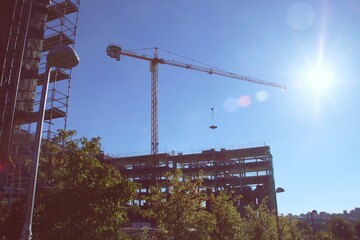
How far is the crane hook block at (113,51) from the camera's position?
10128 centimetres

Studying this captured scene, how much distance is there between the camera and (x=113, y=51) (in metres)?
103

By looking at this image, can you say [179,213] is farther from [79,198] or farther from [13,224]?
[13,224]

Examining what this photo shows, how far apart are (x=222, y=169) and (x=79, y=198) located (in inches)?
3493

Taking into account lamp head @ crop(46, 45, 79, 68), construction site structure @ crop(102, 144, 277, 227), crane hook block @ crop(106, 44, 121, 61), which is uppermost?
crane hook block @ crop(106, 44, 121, 61)

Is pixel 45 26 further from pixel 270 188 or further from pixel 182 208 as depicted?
pixel 270 188

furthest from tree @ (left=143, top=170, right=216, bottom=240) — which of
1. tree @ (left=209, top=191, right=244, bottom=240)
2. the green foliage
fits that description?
the green foliage

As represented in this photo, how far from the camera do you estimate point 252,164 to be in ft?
313

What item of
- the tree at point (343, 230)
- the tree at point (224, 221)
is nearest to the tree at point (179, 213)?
the tree at point (224, 221)

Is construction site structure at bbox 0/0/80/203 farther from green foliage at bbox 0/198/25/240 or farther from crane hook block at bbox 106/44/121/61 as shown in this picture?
crane hook block at bbox 106/44/121/61

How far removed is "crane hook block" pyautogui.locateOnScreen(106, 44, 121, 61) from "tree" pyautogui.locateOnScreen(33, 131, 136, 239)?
9098cm

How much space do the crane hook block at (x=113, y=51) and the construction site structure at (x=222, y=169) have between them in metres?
28.8

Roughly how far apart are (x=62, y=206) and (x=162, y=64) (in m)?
100

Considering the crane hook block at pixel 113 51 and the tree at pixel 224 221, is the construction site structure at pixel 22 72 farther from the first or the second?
the crane hook block at pixel 113 51

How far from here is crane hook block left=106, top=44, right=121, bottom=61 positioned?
101 m
